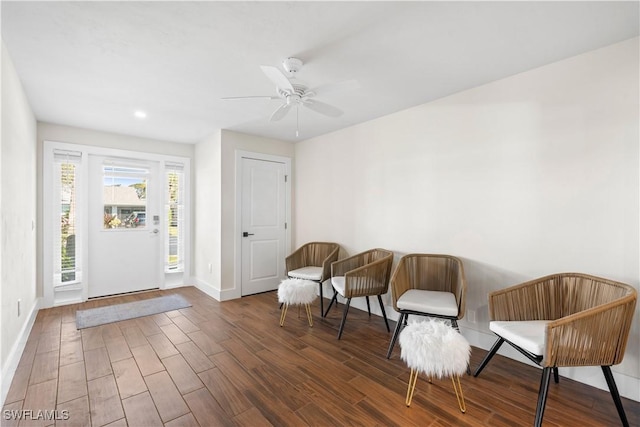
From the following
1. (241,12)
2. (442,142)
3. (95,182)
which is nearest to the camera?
(241,12)

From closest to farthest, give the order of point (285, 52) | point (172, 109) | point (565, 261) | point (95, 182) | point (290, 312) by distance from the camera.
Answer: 1. point (285, 52)
2. point (565, 261)
3. point (172, 109)
4. point (290, 312)
5. point (95, 182)

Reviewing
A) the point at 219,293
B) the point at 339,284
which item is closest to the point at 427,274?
the point at 339,284

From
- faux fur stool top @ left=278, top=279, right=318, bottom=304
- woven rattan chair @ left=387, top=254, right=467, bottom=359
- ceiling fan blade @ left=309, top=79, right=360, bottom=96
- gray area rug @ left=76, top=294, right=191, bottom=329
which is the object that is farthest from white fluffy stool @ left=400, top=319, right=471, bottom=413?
gray area rug @ left=76, top=294, right=191, bottom=329

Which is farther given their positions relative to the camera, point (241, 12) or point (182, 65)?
point (182, 65)

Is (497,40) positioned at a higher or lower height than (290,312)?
higher

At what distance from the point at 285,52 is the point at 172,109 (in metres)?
1.81

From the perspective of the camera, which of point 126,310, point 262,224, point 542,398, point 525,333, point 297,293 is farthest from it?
point 262,224

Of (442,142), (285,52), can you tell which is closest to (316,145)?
(442,142)

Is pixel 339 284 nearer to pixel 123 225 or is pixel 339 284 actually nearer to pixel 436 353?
pixel 436 353

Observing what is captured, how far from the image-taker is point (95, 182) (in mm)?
4074

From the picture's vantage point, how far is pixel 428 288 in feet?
9.43

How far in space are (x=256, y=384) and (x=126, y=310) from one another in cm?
250

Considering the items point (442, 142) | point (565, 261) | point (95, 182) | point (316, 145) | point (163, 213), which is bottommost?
point (565, 261)

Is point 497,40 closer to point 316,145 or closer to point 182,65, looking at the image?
point 182,65
